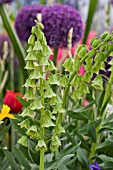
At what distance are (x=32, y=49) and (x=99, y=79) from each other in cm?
9

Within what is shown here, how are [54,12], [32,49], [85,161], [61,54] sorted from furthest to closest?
[61,54], [54,12], [85,161], [32,49]

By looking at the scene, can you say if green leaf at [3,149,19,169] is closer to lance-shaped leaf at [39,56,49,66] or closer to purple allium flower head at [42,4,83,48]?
lance-shaped leaf at [39,56,49,66]

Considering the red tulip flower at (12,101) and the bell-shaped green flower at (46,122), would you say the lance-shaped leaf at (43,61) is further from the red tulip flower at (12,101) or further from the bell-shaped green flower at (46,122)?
the red tulip flower at (12,101)

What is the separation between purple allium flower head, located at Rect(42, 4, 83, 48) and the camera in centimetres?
63

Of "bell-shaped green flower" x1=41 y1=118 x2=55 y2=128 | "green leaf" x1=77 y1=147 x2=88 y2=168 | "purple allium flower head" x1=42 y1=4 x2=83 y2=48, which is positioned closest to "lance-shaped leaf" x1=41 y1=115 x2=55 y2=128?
"bell-shaped green flower" x1=41 y1=118 x2=55 y2=128

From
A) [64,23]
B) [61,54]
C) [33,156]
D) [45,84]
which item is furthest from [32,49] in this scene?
[61,54]

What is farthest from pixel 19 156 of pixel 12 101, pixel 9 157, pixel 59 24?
pixel 59 24

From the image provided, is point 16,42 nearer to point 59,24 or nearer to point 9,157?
point 59,24

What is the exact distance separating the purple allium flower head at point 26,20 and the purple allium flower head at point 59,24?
6 cm

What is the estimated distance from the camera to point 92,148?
18.3 inches

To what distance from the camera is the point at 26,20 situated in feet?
2.33

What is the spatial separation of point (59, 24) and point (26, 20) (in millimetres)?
86

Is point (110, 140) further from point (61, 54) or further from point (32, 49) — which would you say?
point (61, 54)

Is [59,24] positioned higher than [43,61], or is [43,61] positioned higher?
[59,24]
